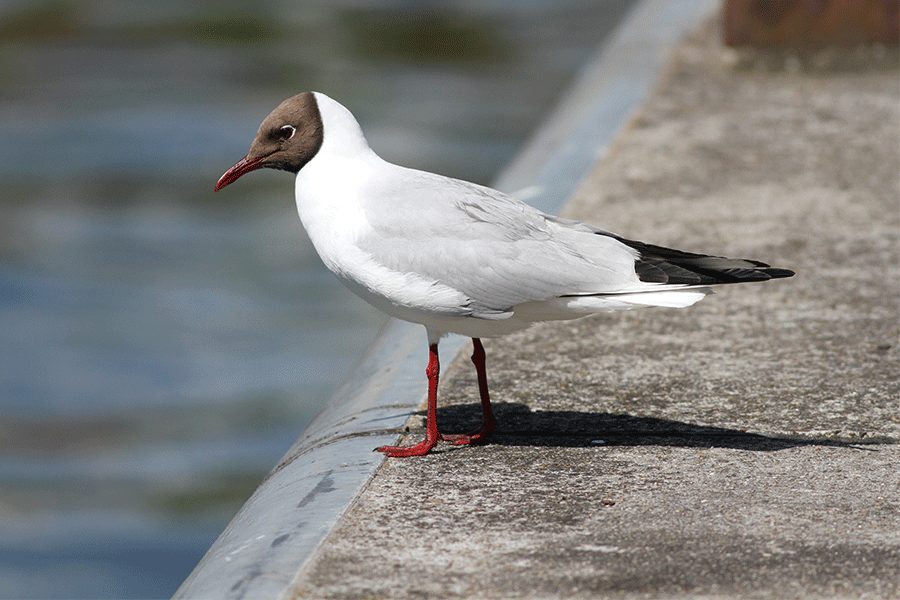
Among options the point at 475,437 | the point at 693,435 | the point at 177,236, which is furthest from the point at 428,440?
the point at 177,236

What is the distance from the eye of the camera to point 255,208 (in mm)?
10422

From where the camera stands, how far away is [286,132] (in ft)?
11.5

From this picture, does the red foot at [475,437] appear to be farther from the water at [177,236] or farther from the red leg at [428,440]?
the water at [177,236]

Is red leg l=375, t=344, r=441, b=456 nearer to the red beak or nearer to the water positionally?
the red beak

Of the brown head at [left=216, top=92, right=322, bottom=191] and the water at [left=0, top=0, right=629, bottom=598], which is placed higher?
the brown head at [left=216, top=92, right=322, bottom=191]

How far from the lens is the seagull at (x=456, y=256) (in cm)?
325

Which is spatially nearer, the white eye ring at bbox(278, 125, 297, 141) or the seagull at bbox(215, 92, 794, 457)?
the seagull at bbox(215, 92, 794, 457)

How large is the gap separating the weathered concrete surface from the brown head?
0.90 m

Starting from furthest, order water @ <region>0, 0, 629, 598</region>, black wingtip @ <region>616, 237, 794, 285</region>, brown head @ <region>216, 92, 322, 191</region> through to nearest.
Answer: water @ <region>0, 0, 629, 598</region> < brown head @ <region>216, 92, 322, 191</region> < black wingtip @ <region>616, 237, 794, 285</region>

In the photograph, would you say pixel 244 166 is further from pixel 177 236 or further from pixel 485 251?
pixel 177 236

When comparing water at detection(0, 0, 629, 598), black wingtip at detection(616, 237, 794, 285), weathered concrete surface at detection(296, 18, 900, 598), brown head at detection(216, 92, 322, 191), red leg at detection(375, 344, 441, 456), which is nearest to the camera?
weathered concrete surface at detection(296, 18, 900, 598)

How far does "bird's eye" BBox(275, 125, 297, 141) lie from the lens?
3496 mm

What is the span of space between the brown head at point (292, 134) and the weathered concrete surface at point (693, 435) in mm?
897

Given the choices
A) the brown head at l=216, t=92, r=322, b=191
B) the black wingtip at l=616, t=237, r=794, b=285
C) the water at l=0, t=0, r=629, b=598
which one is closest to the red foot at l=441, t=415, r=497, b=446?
the black wingtip at l=616, t=237, r=794, b=285
